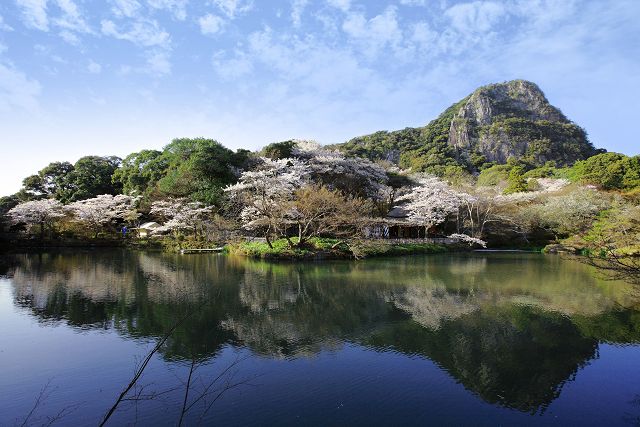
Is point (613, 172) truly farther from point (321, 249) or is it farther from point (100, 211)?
point (100, 211)

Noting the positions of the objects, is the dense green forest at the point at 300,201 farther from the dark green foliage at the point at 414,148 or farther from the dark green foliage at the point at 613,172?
the dark green foliage at the point at 414,148

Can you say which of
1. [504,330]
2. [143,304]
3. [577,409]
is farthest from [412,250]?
[577,409]

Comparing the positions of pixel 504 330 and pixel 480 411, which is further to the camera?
pixel 504 330

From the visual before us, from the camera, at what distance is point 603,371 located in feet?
20.4

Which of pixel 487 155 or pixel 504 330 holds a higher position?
pixel 487 155

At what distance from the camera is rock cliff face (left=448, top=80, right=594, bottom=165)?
184ft

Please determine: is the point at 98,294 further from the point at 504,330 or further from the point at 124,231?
the point at 124,231

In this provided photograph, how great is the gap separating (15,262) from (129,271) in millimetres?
7292

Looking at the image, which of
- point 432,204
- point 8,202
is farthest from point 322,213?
point 8,202

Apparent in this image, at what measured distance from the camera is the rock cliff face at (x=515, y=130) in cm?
5597

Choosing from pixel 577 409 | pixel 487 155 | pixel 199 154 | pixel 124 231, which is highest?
pixel 487 155

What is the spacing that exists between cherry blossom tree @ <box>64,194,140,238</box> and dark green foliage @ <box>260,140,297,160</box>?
10.5 meters

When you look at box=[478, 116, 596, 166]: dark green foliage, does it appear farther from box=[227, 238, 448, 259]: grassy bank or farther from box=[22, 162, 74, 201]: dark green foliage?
box=[22, 162, 74, 201]: dark green foliage

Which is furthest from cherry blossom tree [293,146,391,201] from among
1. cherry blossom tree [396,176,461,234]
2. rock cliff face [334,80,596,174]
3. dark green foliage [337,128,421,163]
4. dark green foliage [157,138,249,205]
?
dark green foliage [337,128,421,163]
